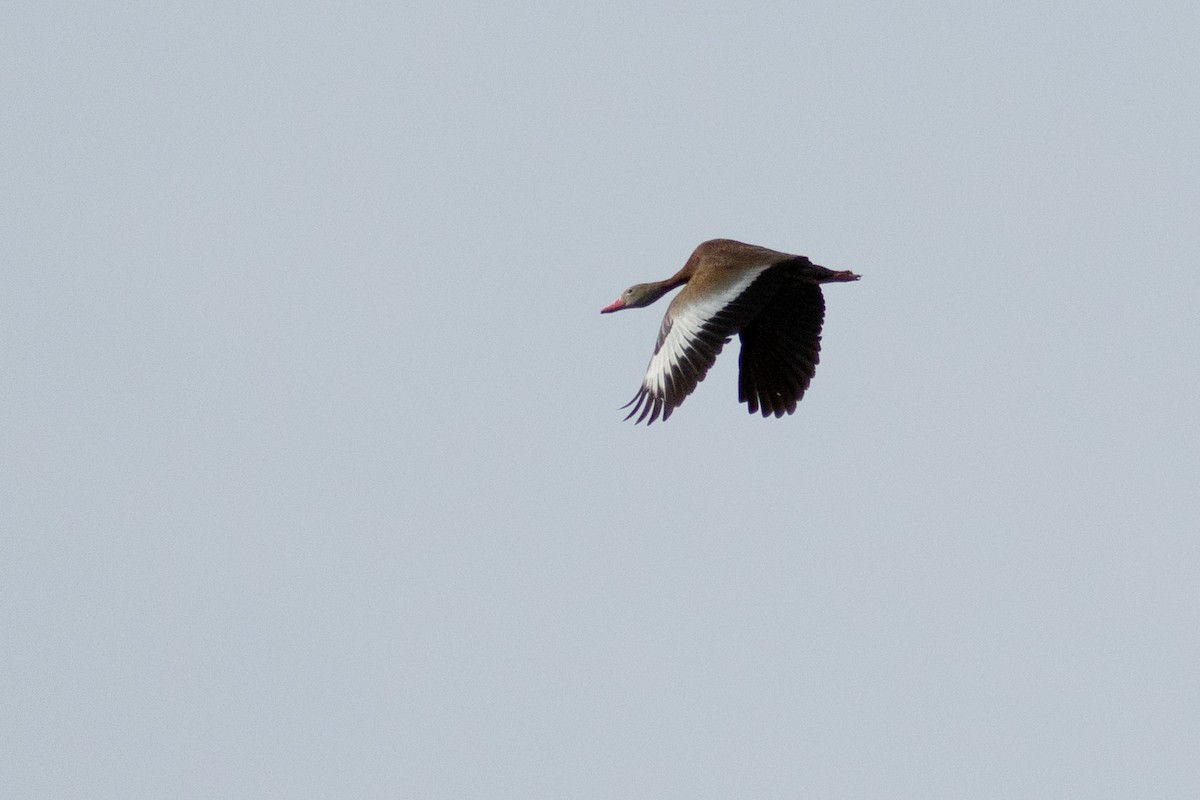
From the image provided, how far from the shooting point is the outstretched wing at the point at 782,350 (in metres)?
20.1

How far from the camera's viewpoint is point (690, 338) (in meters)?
18.4

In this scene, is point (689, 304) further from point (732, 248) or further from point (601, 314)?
point (601, 314)

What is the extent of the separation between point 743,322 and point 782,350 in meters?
1.98

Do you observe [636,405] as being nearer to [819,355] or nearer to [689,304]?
[689,304]

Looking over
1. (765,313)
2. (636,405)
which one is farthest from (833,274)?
(636,405)

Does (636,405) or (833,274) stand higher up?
(833,274)

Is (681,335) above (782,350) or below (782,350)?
below

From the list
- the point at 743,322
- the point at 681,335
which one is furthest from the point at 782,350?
the point at 681,335

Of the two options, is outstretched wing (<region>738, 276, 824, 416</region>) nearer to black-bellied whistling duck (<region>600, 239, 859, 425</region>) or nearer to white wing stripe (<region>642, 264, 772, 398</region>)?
black-bellied whistling duck (<region>600, 239, 859, 425</region>)

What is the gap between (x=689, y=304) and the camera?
18.7 m

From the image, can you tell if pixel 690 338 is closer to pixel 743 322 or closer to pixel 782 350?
pixel 743 322

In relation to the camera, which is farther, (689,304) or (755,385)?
(755,385)

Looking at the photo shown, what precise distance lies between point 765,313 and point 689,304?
6.11 feet

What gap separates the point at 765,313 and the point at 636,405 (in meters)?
2.39
